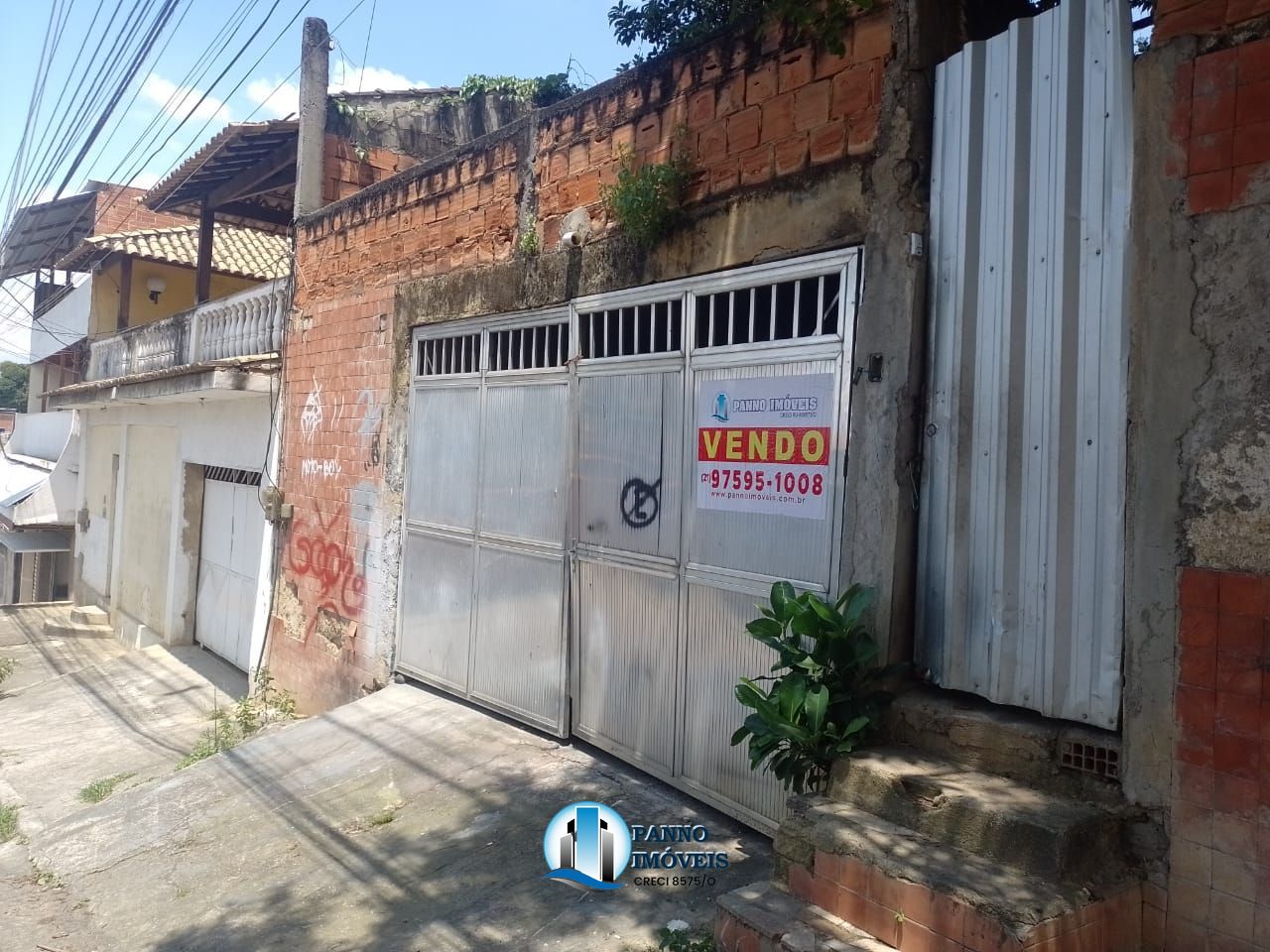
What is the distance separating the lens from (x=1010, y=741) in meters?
3.00

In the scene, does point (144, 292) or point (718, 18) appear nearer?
point (718, 18)

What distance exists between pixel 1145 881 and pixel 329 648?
238 inches

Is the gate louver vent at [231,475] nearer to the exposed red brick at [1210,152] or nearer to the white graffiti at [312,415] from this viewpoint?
the white graffiti at [312,415]

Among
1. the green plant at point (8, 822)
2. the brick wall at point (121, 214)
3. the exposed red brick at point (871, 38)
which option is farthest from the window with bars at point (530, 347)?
the brick wall at point (121, 214)

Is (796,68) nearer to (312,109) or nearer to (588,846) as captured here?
Result: (588,846)

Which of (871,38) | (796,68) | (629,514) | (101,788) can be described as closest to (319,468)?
(101,788)

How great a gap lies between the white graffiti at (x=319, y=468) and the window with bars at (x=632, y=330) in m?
3.15

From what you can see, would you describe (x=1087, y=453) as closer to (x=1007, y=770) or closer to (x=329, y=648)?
(x=1007, y=770)

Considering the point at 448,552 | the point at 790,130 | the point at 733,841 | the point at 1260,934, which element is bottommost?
the point at 733,841

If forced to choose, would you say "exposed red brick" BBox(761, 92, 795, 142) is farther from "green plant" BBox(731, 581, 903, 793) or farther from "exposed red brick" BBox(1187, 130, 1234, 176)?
"green plant" BBox(731, 581, 903, 793)

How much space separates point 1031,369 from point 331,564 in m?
5.73

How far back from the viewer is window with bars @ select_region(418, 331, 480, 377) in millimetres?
5992

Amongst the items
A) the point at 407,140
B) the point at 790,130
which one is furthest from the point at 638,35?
the point at 407,140

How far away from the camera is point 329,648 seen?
724 cm
